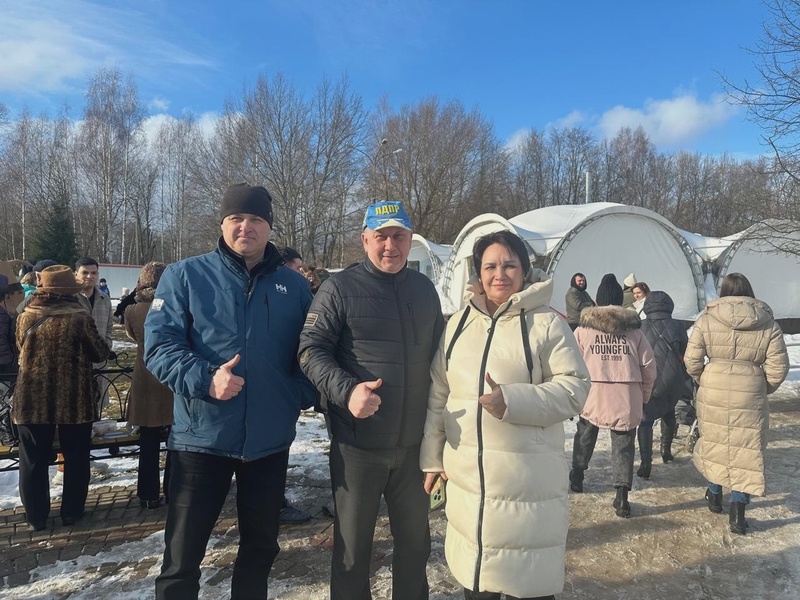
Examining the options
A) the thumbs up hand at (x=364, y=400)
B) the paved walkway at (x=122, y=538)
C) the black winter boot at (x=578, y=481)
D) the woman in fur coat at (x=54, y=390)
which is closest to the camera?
the thumbs up hand at (x=364, y=400)

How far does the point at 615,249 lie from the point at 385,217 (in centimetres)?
1445

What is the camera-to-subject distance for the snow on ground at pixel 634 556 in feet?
9.51

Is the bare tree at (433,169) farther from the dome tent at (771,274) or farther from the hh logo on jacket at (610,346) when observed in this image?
the hh logo on jacket at (610,346)

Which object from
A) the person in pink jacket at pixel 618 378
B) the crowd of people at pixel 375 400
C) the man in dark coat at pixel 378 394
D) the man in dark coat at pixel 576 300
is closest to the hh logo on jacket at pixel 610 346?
the person in pink jacket at pixel 618 378

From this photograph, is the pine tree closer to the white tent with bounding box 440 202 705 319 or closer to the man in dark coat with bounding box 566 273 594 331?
the white tent with bounding box 440 202 705 319

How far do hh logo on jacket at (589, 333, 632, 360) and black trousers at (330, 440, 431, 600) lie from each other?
2404 millimetres

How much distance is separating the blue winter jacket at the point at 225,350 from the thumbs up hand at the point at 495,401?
977mm

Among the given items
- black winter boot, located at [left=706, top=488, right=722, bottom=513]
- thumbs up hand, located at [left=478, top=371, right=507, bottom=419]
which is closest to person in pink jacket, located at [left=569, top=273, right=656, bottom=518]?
black winter boot, located at [left=706, top=488, right=722, bottom=513]

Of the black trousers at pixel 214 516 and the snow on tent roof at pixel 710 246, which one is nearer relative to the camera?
the black trousers at pixel 214 516

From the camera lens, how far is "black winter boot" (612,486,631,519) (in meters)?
3.90

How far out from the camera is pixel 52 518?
12.2 ft

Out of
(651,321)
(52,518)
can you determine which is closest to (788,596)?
(651,321)

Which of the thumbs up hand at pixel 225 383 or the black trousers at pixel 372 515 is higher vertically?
the thumbs up hand at pixel 225 383

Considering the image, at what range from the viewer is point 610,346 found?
4.14 metres
